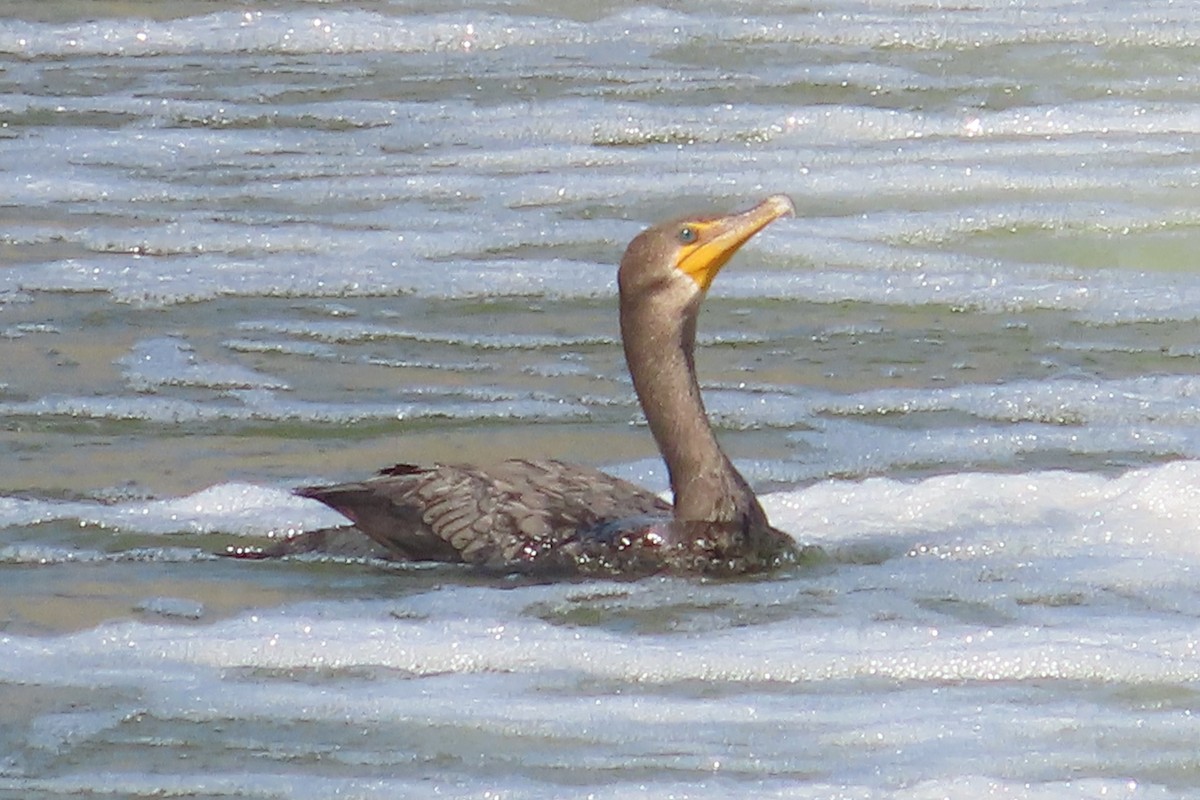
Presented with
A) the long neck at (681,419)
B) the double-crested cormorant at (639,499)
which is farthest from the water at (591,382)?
the long neck at (681,419)

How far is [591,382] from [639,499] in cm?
172

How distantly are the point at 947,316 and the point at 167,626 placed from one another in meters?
3.98

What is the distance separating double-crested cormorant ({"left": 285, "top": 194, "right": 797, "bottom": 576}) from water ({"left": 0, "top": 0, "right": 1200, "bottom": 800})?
4.4 inches

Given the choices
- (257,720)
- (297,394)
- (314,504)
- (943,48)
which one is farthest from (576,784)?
(943,48)

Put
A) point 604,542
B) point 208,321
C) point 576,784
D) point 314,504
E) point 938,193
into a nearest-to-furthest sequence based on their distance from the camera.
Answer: point 576,784, point 604,542, point 314,504, point 208,321, point 938,193

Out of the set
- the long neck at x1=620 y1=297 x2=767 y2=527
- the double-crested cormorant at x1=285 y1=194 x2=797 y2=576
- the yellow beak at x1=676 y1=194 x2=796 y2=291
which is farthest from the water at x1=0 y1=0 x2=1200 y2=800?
the yellow beak at x1=676 y1=194 x2=796 y2=291

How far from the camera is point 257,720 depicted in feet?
18.5

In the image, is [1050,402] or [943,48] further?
[943,48]

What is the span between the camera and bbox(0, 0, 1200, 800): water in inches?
219

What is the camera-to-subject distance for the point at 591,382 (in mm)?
8695

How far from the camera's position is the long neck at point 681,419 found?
687 cm

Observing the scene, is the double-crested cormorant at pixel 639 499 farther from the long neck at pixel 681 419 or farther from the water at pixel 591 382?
the water at pixel 591 382

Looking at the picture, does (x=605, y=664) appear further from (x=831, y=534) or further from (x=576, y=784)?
(x=831, y=534)

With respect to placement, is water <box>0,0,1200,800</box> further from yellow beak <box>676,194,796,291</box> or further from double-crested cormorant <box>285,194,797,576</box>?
yellow beak <box>676,194,796,291</box>
